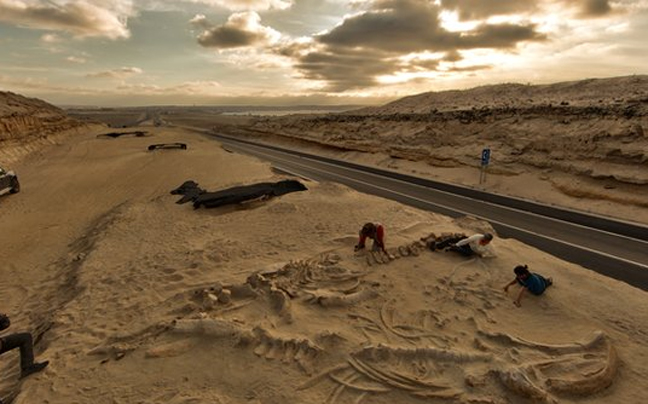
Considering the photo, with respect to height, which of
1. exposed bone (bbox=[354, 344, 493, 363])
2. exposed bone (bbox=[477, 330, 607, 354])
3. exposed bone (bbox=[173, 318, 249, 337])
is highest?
exposed bone (bbox=[173, 318, 249, 337])

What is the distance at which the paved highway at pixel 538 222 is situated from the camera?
491 inches

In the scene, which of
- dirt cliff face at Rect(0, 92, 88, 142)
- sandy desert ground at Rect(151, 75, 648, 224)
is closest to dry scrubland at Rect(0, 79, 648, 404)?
sandy desert ground at Rect(151, 75, 648, 224)

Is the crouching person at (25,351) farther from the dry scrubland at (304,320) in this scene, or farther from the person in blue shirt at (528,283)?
the person in blue shirt at (528,283)

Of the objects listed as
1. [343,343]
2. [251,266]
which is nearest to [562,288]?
[343,343]

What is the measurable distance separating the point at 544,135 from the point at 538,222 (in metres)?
15.4

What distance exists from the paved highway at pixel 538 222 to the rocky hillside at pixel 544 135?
5980mm

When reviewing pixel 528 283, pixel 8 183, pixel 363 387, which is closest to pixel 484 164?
pixel 528 283

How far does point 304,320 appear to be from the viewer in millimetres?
7656

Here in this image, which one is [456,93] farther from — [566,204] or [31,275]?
[31,275]

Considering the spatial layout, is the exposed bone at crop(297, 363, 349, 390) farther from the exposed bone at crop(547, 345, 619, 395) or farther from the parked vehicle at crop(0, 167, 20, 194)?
the parked vehicle at crop(0, 167, 20, 194)

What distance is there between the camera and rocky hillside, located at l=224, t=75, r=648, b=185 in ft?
76.7

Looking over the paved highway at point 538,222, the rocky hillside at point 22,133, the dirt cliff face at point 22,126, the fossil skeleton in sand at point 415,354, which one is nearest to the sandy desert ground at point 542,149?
the paved highway at point 538,222

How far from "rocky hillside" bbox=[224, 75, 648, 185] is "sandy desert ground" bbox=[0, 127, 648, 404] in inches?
584

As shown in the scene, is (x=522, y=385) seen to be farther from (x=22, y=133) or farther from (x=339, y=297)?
(x=22, y=133)
